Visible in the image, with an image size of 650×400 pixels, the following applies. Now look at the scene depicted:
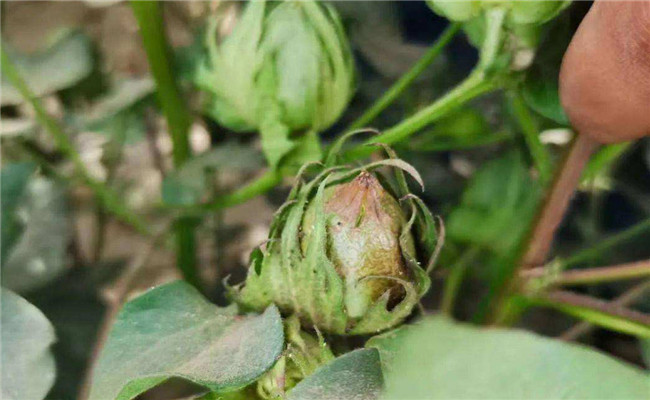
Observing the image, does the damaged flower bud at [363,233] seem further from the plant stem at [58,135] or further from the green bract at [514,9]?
the plant stem at [58,135]

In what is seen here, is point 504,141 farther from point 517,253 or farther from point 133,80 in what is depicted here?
point 133,80

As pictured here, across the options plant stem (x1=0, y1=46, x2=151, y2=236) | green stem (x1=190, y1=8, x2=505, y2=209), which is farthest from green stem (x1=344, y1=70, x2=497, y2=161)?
plant stem (x1=0, y1=46, x2=151, y2=236)

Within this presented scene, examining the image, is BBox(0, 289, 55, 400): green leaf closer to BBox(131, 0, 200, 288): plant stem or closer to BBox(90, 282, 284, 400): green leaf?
BBox(90, 282, 284, 400): green leaf

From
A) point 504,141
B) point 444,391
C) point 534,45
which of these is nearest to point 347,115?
point 504,141

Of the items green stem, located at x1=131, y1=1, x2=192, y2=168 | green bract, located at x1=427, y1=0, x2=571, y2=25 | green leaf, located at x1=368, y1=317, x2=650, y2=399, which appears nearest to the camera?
green leaf, located at x1=368, y1=317, x2=650, y2=399

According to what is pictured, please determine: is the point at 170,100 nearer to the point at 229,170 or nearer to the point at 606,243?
the point at 229,170

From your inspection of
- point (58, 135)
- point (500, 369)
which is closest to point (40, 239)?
point (58, 135)

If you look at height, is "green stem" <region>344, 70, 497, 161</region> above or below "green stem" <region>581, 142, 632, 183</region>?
above
